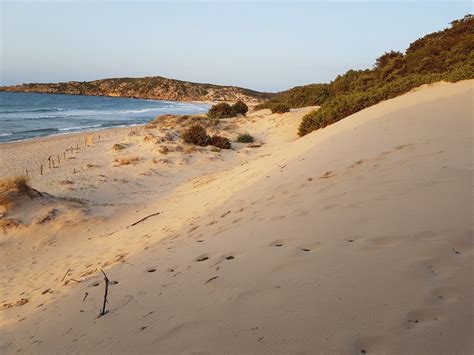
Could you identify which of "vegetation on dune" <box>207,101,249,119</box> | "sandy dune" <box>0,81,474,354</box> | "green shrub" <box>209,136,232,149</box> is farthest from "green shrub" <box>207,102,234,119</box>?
"sandy dune" <box>0,81,474,354</box>

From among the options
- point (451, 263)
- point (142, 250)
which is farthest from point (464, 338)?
point (142, 250)

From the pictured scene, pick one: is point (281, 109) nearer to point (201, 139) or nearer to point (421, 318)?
point (201, 139)

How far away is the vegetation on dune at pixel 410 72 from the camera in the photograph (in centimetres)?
1400

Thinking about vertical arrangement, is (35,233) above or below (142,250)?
below

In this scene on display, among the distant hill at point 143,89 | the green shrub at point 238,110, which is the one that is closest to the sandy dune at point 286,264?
the green shrub at point 238,110

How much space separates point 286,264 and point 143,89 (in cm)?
11525

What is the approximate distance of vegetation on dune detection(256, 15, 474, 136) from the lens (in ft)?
45.9

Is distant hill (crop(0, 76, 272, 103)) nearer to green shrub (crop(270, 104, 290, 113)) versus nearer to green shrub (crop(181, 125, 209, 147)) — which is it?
green shrub (crop(270, 104, 290, 113))

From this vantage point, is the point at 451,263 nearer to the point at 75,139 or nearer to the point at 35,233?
the point at 35,233

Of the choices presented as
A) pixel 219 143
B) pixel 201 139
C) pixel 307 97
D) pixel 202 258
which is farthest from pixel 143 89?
pixel 202 258

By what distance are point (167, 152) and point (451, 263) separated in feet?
45.3

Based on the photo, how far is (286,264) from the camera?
290 cm

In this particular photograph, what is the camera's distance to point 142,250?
16.8 ft

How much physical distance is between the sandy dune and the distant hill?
94.3 m
